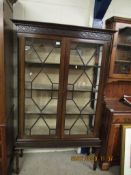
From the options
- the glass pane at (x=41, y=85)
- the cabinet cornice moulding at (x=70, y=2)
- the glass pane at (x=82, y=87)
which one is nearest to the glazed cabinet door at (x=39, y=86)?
the glass pane at (x=41, y=85)

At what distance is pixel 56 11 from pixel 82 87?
1.06m

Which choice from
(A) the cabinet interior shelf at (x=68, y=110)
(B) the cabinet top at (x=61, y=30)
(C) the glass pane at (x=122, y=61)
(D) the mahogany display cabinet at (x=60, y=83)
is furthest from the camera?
(C) the glass pane at (x=122, y=61)

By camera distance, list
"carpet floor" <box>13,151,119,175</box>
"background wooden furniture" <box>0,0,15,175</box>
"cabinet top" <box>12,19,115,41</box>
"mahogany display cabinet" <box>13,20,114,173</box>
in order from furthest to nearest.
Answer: "carpet floor" <box>13,151,119,175</box>, "mahogany display cabinet" <box>13,20,114,173</box>, "cabinet top" <box>12,19,115,41</box>, "background wooden furniture" <box>0,0,15,175</box>

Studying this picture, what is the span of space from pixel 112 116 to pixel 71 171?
94 cm

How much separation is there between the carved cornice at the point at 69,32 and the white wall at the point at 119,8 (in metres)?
0.54

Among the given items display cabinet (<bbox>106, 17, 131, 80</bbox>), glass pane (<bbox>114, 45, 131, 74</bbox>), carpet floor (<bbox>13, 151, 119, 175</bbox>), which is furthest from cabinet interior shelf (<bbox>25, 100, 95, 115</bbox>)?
carpet floor (<bbox>13, 151, 119, 175</bbox>)

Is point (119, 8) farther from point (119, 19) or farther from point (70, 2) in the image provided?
point (70, 2)

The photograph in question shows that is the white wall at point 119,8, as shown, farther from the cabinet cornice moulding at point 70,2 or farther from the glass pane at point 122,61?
the glass pane at point 122,61

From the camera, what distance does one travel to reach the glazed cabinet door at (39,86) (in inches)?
73.0

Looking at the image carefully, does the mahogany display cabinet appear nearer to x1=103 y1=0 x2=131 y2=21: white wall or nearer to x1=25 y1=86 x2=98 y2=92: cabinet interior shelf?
x1=25 y1=86 x2=98 y2=92: cabinet interior shelf

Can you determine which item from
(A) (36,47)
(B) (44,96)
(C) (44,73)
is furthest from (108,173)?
(A) (36,47)

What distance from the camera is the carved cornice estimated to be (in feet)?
5.65

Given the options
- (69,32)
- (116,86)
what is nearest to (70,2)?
(69,32)

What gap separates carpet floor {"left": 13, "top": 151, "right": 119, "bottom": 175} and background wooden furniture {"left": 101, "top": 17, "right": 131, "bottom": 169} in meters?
0.21
